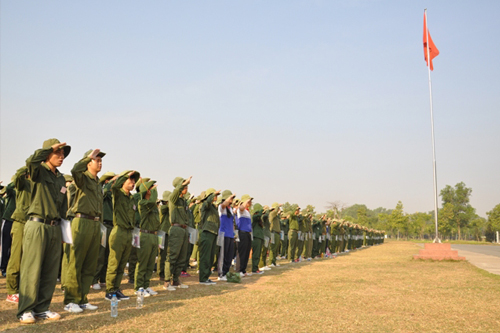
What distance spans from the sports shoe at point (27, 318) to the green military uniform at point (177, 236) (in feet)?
12.0

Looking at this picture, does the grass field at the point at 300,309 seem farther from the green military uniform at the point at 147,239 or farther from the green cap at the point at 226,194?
the green cap at the point at 226,194

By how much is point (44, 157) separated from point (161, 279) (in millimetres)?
5718

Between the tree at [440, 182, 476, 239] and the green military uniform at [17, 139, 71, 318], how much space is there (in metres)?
78.6

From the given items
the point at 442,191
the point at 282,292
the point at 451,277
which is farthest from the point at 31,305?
the point at 442,191

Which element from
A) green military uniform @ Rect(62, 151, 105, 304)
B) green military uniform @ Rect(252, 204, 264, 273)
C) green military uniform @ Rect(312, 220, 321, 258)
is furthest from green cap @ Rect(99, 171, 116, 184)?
green military uniform @ Rect(312, 220, 321, 258)

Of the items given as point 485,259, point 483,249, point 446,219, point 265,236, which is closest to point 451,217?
point 446,219

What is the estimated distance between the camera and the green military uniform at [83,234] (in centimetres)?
627

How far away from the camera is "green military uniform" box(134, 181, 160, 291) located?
312 inches

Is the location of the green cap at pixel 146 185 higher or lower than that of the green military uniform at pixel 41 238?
higher

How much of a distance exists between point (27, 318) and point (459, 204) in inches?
3317

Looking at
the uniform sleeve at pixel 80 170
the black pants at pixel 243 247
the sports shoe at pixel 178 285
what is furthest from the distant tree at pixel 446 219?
the uniform sleeve at pixel 80 170

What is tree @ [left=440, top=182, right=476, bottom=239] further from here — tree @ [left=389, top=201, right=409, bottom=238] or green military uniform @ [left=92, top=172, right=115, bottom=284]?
green military uniform @ [left=92, top=172, right=115, bottom=284]

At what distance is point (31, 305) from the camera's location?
18.1ft

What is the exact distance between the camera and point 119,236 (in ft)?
23.9
